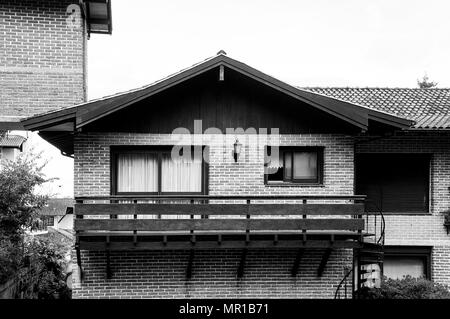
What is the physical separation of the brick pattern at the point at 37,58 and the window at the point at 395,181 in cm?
790

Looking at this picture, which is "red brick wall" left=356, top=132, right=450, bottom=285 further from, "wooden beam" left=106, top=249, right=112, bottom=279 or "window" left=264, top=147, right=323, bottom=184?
"wooden beam" left=106, top=249, right=112, bottom=279

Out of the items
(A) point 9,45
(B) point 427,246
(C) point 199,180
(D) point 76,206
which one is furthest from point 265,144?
(A) point 9,45

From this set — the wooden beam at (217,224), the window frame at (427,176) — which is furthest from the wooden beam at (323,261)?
the window frame at (427,176)

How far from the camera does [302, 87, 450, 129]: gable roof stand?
47.5 feet

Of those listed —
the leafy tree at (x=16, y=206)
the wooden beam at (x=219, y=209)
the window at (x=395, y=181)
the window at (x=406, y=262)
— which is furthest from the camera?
the window at (x=395, y=181)

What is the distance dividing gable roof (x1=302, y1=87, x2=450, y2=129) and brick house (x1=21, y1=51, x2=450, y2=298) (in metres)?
0.68

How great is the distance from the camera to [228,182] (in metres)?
13.1

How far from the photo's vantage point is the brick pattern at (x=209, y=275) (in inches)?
500

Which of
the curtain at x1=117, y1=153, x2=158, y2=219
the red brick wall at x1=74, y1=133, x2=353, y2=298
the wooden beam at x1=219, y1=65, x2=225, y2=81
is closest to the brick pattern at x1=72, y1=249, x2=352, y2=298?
the red brick wall at x1=74, y1=133, x2=353, y2=298

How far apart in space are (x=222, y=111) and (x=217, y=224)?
8.98ft

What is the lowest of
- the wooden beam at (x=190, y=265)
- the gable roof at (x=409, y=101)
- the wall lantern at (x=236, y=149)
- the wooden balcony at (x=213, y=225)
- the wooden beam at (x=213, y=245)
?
the wooden beam at (x=190, y=265)

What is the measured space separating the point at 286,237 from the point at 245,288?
165cm

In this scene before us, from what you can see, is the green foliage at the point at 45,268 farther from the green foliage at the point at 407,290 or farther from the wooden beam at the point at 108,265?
the green foliage at the point at 407,290

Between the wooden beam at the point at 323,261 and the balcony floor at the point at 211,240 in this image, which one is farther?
the wooden beam at the point at 323,261
